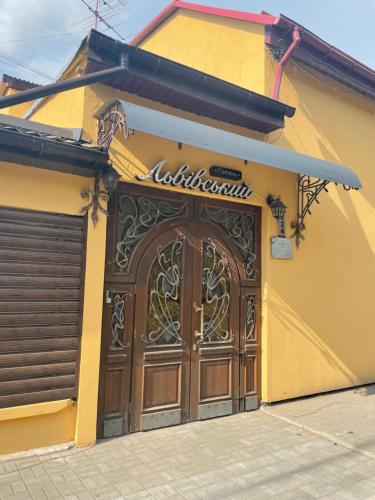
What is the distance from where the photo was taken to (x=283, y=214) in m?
6.25

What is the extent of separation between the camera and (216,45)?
733 centimetres

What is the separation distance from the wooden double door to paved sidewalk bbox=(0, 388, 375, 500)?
38cm

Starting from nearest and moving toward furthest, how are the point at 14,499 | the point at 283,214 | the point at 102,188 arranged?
the point at 14,499, the point at 102,188, the point at 283,214

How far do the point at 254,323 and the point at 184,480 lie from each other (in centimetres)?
269

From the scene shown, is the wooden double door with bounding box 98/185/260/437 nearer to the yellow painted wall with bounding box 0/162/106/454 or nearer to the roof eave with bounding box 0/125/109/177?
the yellow painted wall with bounding box 0/162/106/454

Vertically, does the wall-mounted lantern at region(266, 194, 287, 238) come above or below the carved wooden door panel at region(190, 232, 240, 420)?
above

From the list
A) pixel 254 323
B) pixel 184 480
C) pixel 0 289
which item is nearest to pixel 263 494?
pixel 184 480

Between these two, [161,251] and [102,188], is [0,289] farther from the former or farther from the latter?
[161,251]

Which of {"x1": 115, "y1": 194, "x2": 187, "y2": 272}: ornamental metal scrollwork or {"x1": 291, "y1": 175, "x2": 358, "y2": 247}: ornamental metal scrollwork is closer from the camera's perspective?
{"x1": 115, "y1": 194, "x2": 187, "y2": 272}: ornamental metal scrollwork

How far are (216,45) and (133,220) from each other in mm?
4143

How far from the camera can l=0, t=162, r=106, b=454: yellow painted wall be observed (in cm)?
407

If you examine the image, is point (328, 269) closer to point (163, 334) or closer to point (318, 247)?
point (318, 247)

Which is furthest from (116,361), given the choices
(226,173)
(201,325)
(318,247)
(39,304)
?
(318,247)

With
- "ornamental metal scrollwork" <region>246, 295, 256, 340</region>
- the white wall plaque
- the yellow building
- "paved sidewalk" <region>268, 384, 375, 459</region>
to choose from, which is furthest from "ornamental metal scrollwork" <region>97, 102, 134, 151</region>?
"paved sidewalk" <region>268, 384, 375, 459</region>
